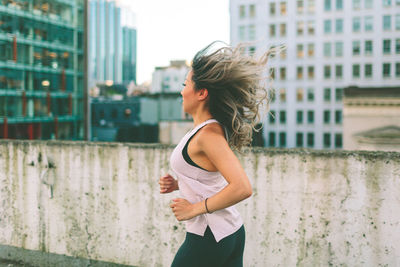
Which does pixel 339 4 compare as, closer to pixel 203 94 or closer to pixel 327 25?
pixel 327 25

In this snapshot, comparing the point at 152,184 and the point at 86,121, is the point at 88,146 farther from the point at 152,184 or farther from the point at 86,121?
the point at 86,121

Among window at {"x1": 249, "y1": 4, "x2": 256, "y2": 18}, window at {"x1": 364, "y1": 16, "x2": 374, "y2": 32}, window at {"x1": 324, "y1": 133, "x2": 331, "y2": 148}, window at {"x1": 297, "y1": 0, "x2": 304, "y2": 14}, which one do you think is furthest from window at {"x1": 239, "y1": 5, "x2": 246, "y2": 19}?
window at {"x1": 324, "y1": 133, "x2": 331, "y2": 148}

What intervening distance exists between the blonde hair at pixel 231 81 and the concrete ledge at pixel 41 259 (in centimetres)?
265

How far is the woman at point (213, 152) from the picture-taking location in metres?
1.87

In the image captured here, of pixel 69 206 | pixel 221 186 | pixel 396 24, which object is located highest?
pixel 396 24

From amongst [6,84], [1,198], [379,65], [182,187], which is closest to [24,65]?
[6,84]

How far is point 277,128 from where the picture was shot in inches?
2810

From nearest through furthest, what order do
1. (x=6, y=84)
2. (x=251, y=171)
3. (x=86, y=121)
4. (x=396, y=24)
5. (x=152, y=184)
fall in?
(x=251, y=171) < (x=152, y=184) < (x=6, y=84) < (x=86, y=121) < (x=396, y=24)

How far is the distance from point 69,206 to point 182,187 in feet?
8.49

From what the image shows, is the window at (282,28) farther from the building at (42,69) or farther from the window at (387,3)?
the building at (42,69)

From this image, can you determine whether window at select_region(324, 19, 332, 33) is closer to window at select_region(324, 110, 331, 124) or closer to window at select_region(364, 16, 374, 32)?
window at select_region(364, 16, 374, 32)

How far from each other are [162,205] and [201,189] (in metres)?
1.96

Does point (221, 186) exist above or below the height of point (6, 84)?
below

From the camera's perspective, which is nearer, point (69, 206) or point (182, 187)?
point (182, 187)
